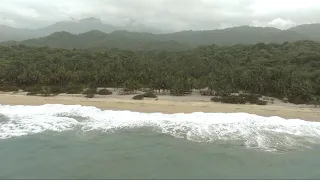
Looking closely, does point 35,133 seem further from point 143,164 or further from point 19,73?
point 19,73

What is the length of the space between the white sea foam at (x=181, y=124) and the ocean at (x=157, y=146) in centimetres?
11

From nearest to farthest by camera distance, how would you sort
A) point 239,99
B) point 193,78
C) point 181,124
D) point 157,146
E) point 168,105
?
point 157,146 < point 181,124 < point 168,105 < point 239,99 < point 193,78

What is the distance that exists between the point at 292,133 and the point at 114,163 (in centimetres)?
1999

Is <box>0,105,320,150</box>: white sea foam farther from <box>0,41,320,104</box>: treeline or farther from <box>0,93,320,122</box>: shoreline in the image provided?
<box>0,41,320,104</box>: treeline

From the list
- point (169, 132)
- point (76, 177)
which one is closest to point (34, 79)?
point (169, 132)

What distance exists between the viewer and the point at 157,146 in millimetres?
29922

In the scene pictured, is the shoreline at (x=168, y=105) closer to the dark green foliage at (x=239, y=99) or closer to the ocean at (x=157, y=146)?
the dark green foliage at (x=239, y=99)

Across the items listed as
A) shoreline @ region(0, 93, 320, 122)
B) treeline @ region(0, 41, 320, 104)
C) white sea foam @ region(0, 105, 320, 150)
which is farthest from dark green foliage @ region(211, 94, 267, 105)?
white sea foam @ region(0, 105, 320, 150)

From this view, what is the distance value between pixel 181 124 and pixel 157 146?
7.99 m

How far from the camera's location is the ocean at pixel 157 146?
24875 mm

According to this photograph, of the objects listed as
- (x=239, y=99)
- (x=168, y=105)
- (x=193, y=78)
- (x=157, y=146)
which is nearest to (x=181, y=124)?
(x=157, y=146)

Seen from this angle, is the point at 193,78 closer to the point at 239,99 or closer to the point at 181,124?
the point at 239,99

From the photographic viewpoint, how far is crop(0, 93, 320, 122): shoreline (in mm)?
42984

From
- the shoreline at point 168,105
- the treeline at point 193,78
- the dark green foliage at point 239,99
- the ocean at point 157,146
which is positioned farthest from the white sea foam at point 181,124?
the treeline at point 193,78
